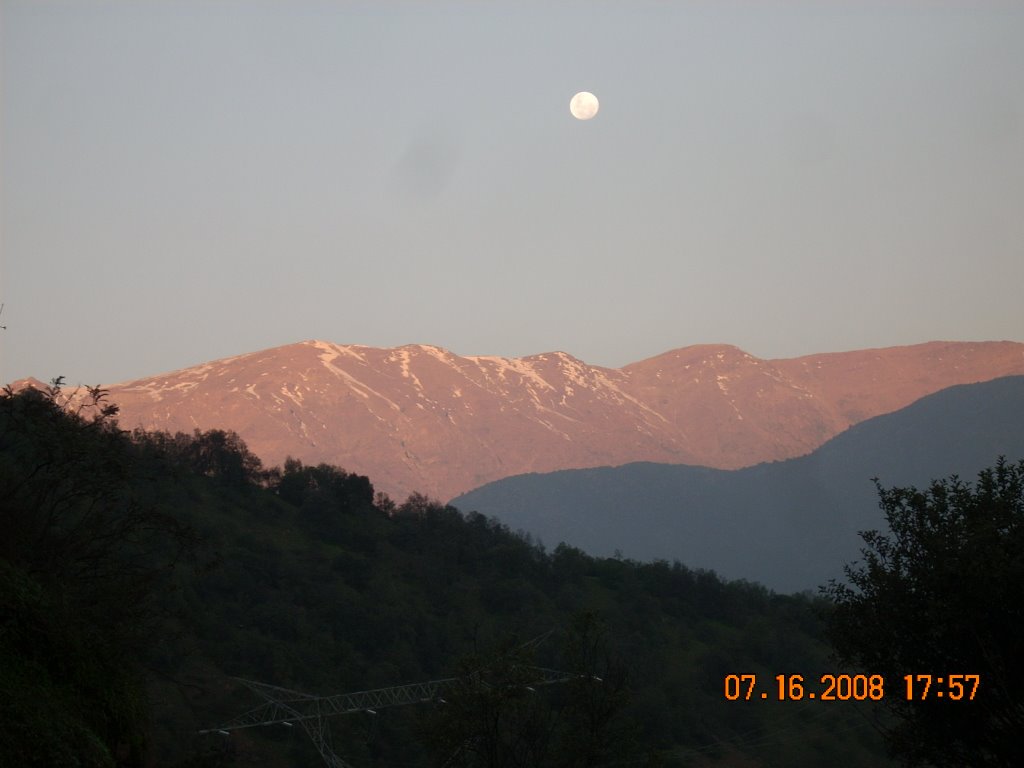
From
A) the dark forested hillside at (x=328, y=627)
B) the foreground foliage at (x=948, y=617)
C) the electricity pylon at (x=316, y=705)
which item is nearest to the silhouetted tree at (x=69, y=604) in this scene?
the dark forested hillside at (x=328, y=627)

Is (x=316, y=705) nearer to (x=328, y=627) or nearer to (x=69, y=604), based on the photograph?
(x=328, y=627)

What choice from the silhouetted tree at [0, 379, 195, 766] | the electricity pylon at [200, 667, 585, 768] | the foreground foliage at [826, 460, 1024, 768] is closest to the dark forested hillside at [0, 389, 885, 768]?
the silhouetted tree at [0, 379, 195, 766]

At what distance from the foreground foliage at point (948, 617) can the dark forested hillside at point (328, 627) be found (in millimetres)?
3087

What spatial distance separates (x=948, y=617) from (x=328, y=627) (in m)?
64.5

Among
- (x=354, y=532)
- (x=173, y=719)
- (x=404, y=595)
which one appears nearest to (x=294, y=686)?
(x=173, y=719)

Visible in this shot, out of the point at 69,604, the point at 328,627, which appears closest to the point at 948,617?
the point at 69,604

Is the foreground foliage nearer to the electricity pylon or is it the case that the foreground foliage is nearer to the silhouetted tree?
the silhouetted tree

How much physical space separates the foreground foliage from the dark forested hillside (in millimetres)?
3087

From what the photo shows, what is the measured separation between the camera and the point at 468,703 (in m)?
33.0

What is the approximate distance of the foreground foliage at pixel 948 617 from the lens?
66.5ft

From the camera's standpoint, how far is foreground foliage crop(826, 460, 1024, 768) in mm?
20266

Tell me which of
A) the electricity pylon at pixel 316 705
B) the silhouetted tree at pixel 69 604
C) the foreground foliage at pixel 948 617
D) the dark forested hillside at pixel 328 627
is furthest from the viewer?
the electricity pylon at pixel 316 705

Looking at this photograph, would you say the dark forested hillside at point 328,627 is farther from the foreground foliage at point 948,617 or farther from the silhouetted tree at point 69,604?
the foreground foliage at point 948,617

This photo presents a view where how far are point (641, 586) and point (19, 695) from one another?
97947 millimetres
